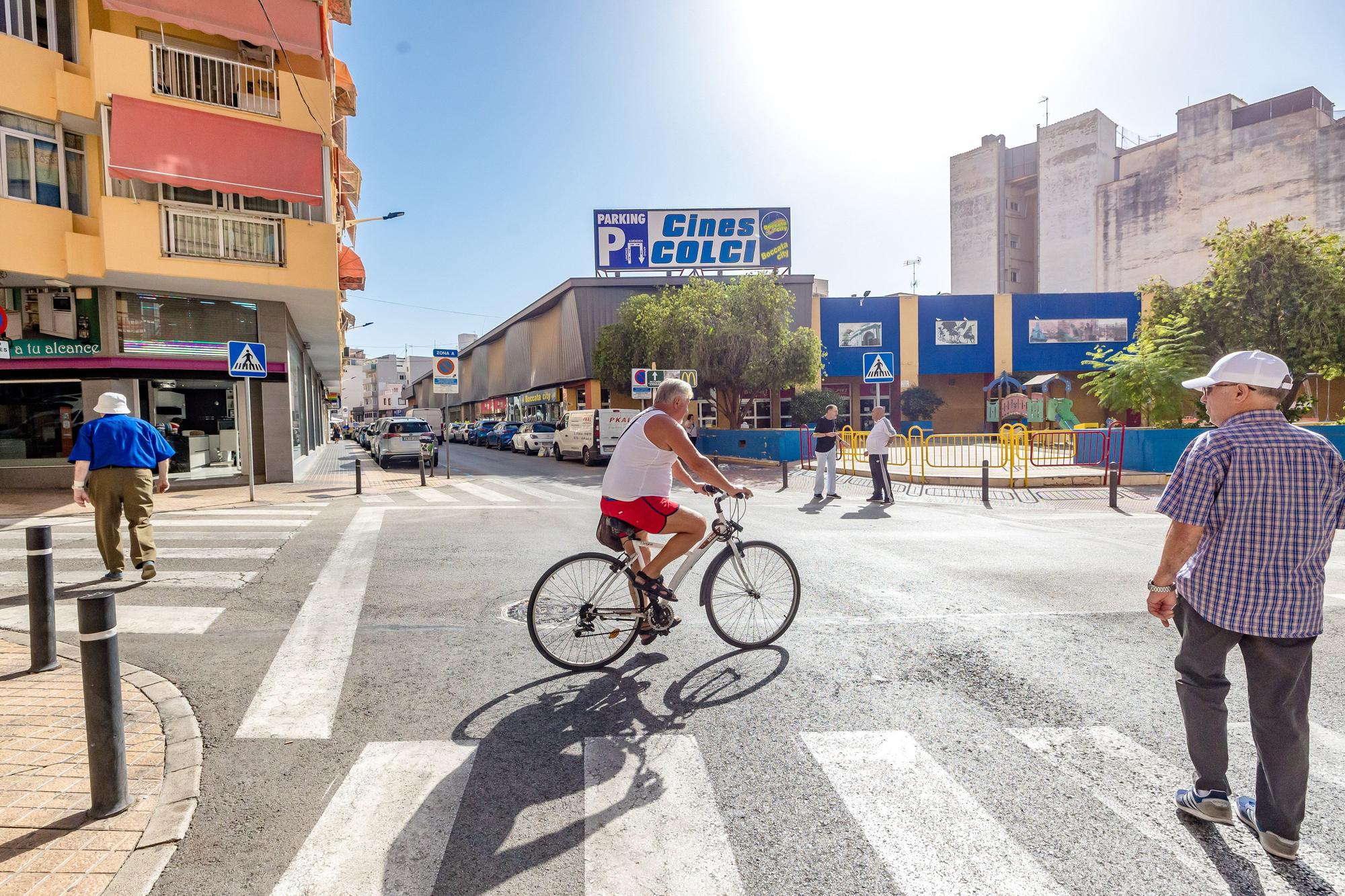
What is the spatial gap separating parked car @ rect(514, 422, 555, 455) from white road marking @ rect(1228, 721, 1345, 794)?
27.6 meters

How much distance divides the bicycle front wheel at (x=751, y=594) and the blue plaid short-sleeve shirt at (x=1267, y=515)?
8.89ft

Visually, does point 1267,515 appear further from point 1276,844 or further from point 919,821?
point 919,821

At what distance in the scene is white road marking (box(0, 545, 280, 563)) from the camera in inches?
324

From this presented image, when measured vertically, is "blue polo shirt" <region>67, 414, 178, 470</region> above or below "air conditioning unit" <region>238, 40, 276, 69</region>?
below

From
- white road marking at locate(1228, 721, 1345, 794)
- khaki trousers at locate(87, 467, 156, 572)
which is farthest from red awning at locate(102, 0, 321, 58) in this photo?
white road marking at locate(1228, 721, 1345, 794)

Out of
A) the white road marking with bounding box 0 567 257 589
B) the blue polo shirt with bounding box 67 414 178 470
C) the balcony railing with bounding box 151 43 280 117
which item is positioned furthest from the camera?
the balcony railing with bounding box 151 43 280 117

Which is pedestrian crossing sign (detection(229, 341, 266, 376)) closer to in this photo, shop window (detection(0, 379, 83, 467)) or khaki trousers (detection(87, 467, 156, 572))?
shop window (detection(0, 379, 83, 467))

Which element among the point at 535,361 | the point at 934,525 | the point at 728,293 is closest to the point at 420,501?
the point at 934,525

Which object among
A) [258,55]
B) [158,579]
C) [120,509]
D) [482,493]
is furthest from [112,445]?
[258,55]

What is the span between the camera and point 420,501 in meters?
14.2

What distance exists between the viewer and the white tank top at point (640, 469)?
4648mm

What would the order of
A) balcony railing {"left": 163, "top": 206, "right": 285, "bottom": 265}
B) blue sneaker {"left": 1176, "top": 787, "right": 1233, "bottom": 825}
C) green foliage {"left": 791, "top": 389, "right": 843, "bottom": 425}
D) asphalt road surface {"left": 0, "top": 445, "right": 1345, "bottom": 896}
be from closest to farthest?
1. asphalt road surface {"left": 0, "top": 445, "right": 1345, "bottom": 896}
2. blue sneaker {"left": 1176, "top": 787, "right": 1233, "bottom": 825}
3. balcony railing {"left": 163, "top": 206, "right": 285, "bottom": 265}
4. green foliage {"left": 791, "top": 389, "right": 843, "bottom": 425}

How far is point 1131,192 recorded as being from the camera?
1864 inches

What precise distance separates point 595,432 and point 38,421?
1458 cm
